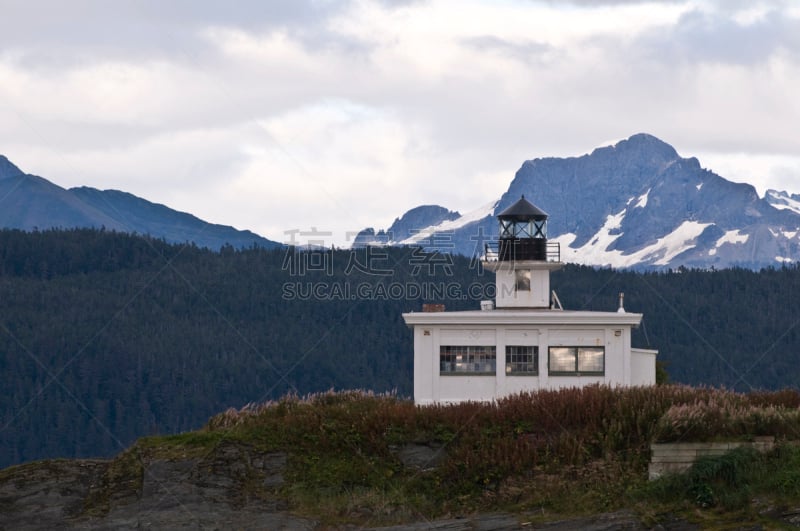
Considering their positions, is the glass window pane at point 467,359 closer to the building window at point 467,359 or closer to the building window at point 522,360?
the building window at point 467,359

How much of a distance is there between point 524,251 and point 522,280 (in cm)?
116

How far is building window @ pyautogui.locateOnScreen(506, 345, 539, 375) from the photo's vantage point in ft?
144

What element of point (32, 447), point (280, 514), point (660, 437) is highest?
point (660, 437)

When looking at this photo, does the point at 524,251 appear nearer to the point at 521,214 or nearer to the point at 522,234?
the point at 522,234

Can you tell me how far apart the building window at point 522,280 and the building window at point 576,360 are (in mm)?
5862

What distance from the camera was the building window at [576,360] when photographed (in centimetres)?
4388

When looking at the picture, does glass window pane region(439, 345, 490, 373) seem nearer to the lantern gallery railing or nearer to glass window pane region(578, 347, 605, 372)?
glass window pane region(578, 347, 605, 372)

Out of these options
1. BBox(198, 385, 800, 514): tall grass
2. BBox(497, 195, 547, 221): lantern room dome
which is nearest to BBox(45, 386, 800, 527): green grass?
BBox(198, 385, 800, 514): tall grass

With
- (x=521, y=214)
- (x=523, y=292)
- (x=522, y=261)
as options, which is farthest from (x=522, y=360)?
(x=521, y=214)

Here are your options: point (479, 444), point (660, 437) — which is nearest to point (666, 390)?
point (660, 437)

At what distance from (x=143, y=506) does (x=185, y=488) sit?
1.22 metres

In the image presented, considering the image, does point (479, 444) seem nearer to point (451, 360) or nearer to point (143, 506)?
point (143, 506)

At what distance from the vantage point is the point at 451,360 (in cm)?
4400

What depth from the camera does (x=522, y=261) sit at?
4916 centimetres
